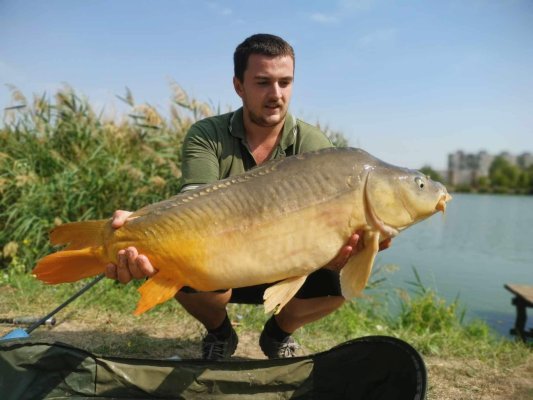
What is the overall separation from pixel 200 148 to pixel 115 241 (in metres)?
0.73

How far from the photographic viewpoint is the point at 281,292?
4.86ft

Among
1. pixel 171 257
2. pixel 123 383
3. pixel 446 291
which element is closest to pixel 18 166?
pixel 123 383

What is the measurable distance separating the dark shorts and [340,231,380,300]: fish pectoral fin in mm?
461

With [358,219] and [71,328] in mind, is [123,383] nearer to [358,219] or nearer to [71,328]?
[71,328]

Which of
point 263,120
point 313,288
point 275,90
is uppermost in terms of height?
point 275,90

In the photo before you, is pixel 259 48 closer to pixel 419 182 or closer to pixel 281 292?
pixel 419 182

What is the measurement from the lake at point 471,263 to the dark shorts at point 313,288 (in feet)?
5.19

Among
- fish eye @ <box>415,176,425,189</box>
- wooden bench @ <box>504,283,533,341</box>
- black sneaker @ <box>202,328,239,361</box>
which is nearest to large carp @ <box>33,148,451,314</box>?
fish eye @ <box>415,176,425,189</box>

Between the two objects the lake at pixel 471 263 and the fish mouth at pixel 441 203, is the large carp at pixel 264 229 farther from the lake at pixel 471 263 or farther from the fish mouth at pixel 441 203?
the lake at pixel 471 263

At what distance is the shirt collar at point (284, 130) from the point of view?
2.16 meters

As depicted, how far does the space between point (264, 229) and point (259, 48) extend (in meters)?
0.96

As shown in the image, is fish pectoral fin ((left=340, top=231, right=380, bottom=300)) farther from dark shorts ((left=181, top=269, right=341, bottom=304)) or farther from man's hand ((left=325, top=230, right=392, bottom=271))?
dark shorts ((left=181, top=269, right=341, bottom=304))

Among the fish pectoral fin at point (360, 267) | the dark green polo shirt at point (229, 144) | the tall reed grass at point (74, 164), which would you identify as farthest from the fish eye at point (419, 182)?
the tall reed grass at point (74, 164)

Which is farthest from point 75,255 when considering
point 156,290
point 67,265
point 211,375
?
point 211,375
